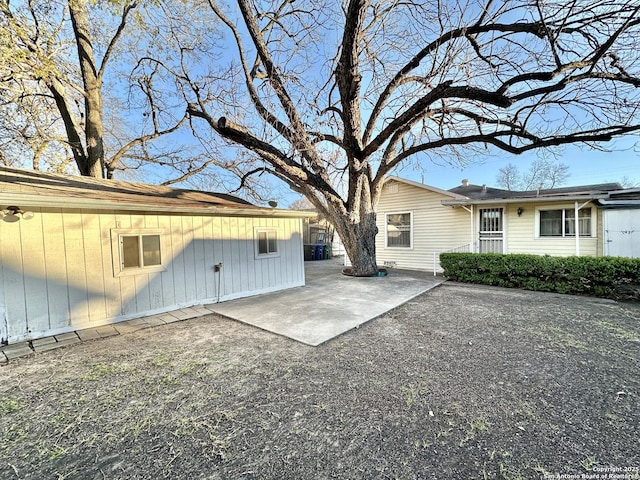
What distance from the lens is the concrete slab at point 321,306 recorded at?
160 inches

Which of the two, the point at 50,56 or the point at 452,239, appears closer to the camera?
the point at 50,56

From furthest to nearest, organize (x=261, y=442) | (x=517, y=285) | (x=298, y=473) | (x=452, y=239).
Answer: (x=452, y=239) → (x=517, y=285) → (x=261, y=442) → (x=298, y=473)

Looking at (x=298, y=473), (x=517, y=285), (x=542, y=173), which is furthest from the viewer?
(x=542, y=173)

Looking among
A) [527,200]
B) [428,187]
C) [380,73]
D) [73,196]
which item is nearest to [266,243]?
[73,196]

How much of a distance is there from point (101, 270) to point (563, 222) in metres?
11.6

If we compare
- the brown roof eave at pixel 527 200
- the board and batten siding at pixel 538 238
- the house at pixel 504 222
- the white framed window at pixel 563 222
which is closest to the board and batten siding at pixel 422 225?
the house at pixel 504 222

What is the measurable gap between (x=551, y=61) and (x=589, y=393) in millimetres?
6210

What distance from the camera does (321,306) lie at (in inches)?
208

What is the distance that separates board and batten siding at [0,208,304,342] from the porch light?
6cm

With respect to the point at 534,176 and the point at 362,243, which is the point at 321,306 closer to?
the point at 362,243

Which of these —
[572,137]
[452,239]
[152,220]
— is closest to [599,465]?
[152,220]

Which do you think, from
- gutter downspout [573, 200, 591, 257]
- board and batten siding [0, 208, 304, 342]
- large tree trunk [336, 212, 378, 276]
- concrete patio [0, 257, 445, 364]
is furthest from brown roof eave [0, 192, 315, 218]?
gutter downspout [573, 200, 591, 257]

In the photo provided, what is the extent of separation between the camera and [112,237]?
441 cm

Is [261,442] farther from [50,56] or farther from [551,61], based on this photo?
[50,56]
